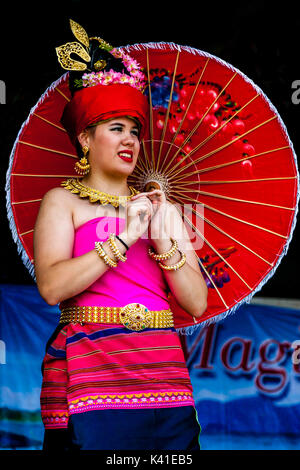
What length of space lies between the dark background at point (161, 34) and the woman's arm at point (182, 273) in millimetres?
1890

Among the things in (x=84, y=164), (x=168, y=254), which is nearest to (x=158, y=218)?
(x=168, y=254)

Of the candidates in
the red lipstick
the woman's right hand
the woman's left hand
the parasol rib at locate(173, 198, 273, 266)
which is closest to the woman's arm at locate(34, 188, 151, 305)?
the woman's right hand

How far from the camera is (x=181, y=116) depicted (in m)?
2.62

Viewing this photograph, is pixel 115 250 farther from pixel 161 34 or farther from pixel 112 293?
pixel 161 34

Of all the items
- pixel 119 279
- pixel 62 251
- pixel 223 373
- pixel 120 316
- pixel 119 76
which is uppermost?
pixel 119 76

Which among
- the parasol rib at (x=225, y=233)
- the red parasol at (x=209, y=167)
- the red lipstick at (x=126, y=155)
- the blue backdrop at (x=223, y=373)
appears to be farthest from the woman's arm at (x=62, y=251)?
the blue backdrop at (x=223, y=373)

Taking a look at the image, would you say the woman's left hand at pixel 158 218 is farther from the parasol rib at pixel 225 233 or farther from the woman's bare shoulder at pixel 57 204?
the parasol rib at pixel 225 233

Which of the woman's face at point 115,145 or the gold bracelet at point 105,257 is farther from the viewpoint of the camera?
the woman's face at point 115,145

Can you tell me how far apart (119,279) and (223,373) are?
2168 millimetres

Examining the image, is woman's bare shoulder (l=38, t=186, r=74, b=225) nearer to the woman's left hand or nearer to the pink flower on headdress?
the woman's left hand

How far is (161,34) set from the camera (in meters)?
3.94

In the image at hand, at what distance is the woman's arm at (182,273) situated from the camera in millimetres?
2232

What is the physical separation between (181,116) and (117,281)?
819 millimetres
